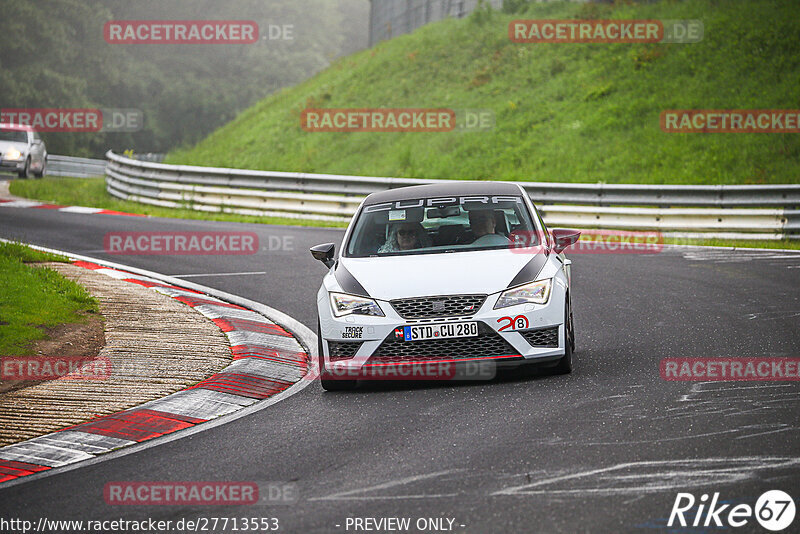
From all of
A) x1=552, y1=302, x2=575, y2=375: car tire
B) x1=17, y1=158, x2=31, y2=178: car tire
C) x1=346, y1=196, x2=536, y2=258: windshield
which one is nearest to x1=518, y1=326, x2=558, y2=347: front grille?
x1=552, y1=302, x2=575, y2=375: car tire

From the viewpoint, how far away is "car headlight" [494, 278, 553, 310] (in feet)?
24.9

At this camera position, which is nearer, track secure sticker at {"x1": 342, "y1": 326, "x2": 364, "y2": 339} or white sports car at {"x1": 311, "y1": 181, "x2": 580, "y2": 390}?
white sports car at {"x1": 311, "y1": 181, "x2": 580, "y2": 390}

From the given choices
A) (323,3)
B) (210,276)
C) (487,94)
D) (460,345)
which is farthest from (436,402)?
(323,3)

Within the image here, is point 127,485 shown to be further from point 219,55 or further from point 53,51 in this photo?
point 219,55

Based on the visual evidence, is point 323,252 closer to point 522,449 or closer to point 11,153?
point 522,449

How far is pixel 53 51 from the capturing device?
59.1 meters

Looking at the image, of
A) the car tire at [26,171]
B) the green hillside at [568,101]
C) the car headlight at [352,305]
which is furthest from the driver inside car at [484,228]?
the car tire at [26,171]

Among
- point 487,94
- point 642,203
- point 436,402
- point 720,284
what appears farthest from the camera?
point 487,94

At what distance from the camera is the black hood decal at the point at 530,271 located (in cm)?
773

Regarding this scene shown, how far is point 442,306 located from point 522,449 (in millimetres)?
1870

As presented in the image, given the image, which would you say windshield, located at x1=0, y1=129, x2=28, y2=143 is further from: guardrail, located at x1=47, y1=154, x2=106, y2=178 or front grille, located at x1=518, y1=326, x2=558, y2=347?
front grille, located at x1=518, y1=326, x2=558, y2=347

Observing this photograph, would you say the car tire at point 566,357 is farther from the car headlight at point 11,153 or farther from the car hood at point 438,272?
the car headlight at point 11,153

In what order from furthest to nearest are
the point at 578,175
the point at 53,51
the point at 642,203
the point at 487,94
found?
the point at 53,51, the point at 487,94, the point at 578,175, the point at 642,203

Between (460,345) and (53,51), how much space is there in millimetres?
57242
